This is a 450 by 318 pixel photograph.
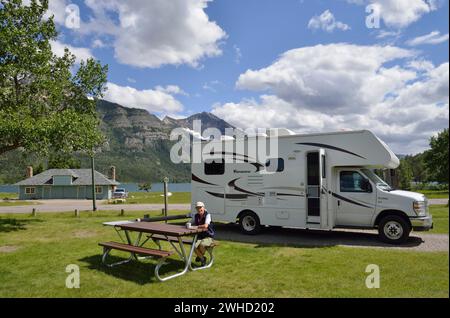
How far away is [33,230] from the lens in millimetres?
15469

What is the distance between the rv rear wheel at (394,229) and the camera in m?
11.2

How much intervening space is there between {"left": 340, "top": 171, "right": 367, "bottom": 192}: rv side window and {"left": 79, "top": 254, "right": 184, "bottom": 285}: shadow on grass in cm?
639

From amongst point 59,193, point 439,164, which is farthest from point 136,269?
point 59,193

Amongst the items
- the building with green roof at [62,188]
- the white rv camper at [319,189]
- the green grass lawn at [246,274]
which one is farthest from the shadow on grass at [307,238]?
the building with green roof at [62,188]

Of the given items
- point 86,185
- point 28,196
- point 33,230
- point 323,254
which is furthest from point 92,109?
point 28,196

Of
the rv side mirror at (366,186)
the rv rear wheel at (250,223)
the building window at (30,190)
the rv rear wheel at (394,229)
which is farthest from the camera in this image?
the building window at (30,190)

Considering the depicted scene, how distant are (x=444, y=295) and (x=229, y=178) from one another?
882 cm

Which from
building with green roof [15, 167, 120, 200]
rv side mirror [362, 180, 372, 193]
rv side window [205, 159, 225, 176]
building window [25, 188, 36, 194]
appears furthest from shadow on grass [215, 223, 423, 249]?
building window [25, 188, 36, 194]

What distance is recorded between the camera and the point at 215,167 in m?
14.5

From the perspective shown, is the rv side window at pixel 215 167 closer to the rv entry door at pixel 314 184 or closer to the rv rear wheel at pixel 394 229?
the rv entry door at pixel 314 184

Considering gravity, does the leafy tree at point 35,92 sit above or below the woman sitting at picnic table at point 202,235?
above

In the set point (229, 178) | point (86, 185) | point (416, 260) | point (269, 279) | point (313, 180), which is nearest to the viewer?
point (269, 279)
